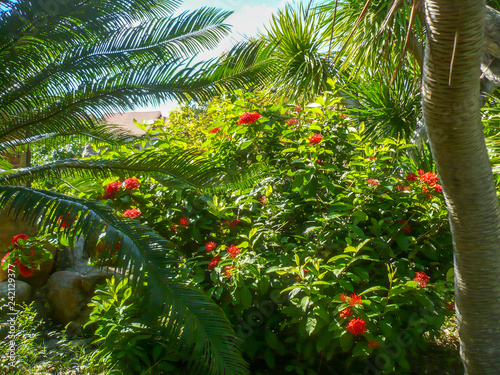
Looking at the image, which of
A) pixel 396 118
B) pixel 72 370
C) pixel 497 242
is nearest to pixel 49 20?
pixel 72 370

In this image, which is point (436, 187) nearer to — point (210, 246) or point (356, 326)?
point (356, 326)

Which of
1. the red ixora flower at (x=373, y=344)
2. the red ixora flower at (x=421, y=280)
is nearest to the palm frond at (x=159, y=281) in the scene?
the red ixora flower at (x=373, y=344)

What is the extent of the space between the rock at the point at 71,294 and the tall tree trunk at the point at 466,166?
334 centimetres

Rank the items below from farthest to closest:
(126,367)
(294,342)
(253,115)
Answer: (253,115) → (294,342) → (126,367)

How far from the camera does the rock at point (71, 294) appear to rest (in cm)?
448

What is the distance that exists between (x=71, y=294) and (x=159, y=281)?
8.54 ft

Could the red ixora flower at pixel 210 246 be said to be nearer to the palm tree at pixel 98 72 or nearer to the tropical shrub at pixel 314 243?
the tropical shrub at pixel 314 243

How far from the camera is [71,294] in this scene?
4.51 metres

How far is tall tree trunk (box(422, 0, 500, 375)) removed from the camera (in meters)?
1.75

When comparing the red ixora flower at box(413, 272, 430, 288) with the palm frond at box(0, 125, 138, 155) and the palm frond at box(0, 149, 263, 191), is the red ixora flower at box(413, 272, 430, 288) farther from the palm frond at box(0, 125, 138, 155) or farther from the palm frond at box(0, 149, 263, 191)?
the palm frond at box(0, 125, 138, 155)

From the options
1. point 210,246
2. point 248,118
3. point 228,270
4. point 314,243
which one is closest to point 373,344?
point 314,243

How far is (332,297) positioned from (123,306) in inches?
54.8

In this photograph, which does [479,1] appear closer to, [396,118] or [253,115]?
[253,115]

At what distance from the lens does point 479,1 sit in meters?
1.71
